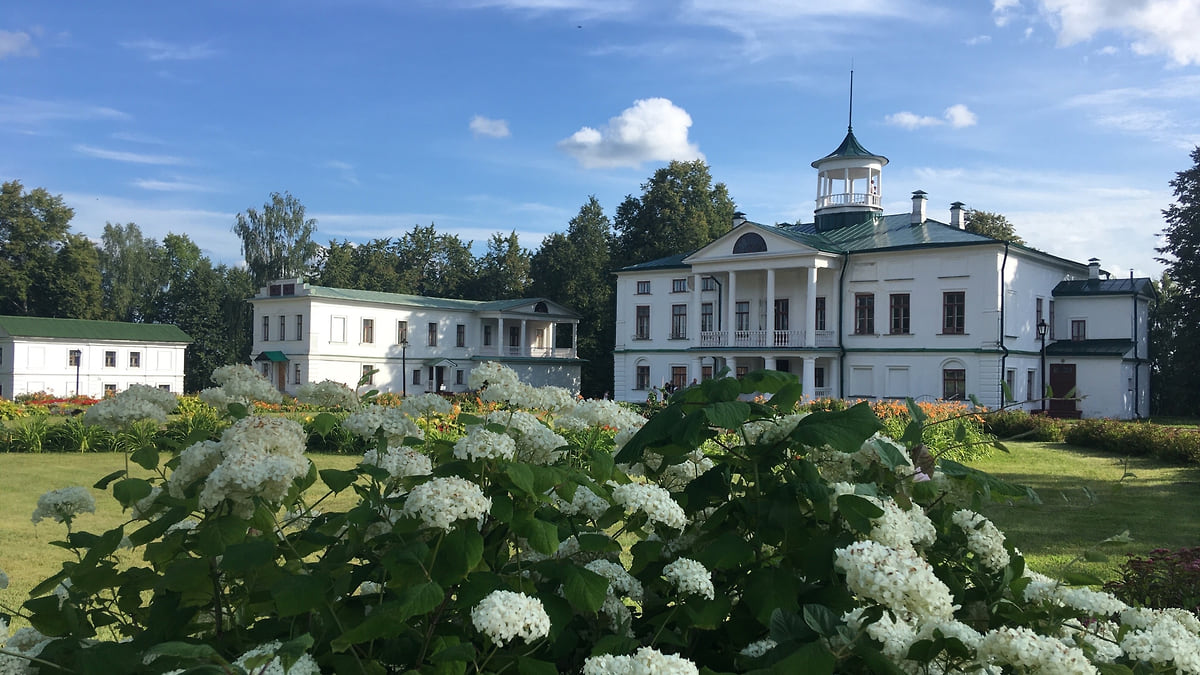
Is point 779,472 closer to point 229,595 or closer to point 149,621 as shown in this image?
point 229,595

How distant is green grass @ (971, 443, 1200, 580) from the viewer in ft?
28.0

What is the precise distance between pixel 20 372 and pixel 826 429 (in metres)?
49.6

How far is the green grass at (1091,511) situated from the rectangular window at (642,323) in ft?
73.8

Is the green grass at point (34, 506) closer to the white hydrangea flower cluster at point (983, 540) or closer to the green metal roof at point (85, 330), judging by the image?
the white hydrangea flower cluster at point (983, 540)

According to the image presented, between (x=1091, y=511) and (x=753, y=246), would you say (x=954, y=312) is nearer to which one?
(x=753, y=246)

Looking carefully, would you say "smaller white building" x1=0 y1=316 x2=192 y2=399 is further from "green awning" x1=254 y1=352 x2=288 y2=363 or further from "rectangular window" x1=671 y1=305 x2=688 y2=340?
"rectangular window" x1=671 y1=305 x2=688 y2=340

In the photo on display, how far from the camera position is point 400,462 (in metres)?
2.49

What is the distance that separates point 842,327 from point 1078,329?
8.75 metres

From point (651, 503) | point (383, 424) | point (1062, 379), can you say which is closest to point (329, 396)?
point (383, 424)

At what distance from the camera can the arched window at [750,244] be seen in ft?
112

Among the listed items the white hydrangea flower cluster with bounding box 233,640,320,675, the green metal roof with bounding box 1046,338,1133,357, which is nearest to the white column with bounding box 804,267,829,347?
the green metal roof with bounding box 1046,338,1133,357

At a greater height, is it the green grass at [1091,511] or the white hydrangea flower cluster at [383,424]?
the white hydrangea flower cluster at [383,424]

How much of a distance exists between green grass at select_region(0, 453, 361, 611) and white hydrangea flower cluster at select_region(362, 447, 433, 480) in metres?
1.27

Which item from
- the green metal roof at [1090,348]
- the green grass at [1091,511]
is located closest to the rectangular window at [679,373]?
the green metal roof at [1090,348]
